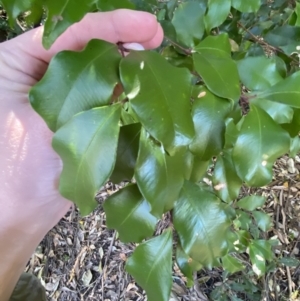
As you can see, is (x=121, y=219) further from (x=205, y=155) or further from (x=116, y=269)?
(x=116, y=269)

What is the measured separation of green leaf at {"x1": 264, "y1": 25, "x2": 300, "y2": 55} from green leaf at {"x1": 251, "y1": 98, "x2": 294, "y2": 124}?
249mm

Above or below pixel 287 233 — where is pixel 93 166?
above

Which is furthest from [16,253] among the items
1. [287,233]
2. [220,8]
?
[287,233]

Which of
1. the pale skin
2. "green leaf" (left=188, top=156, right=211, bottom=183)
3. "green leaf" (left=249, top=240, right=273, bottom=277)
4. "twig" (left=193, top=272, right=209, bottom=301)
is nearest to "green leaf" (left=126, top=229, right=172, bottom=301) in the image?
"green leaf" (left=188, top=156, right=211, bottom=183)

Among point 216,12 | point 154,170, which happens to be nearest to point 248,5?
point 216,12

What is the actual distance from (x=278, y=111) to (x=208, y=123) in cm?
12

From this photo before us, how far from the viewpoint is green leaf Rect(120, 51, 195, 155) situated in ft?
1.62

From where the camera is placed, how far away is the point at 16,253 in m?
1.01

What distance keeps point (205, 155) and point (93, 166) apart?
168 millimetres

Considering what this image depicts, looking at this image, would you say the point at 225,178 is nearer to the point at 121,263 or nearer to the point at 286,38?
the point at 286,38

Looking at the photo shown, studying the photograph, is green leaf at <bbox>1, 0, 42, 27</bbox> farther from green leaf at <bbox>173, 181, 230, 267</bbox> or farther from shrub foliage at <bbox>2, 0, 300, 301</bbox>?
green leaf at <bbox>173, 181, 230, 267</bbox>

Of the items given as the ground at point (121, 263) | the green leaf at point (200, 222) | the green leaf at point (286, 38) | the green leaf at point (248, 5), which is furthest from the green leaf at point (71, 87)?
the ground at point (121, 263)

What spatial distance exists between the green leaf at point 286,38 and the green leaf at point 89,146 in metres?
0.45

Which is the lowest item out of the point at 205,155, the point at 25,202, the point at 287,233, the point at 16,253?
the point at 287,233
